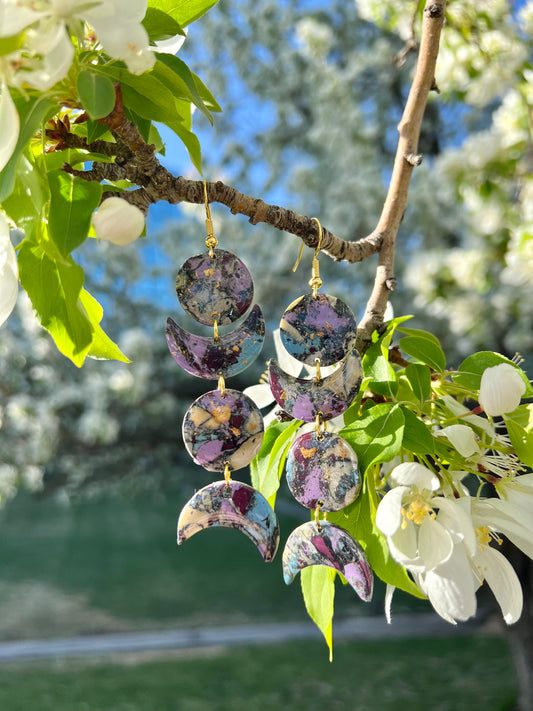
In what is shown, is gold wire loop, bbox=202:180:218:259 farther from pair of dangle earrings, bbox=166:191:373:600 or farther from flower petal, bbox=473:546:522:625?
flower petal, bbox=473:546:522:625

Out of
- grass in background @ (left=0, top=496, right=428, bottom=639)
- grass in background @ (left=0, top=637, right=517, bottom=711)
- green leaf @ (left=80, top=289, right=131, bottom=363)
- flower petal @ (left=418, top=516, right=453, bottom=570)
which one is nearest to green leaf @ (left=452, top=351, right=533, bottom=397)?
flower petal @ (left=418, top=516, right=453, bottom=570)

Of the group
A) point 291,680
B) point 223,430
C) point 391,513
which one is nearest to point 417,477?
point 391,513

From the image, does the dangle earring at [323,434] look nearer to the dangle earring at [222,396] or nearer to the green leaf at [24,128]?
the dangle earring at [222,396]

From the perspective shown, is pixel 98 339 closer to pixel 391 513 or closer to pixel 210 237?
pixel 210 237

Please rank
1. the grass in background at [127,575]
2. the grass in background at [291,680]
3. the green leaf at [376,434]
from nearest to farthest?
the green leaf at [376,434] < the grass in background at [291,680] < the grass in background at [127,575]

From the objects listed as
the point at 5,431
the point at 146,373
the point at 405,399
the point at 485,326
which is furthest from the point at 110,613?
the point at 405,399

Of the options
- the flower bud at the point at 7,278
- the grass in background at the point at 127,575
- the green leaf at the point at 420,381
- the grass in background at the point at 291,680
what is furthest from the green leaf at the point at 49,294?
the grass in background at the point at 127,575
